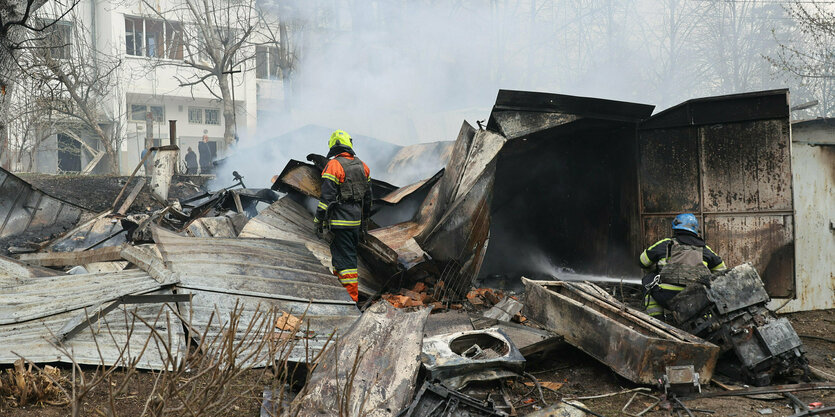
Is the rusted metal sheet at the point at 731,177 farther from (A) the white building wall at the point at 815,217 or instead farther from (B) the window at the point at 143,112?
(B) the window at the point at 143,112

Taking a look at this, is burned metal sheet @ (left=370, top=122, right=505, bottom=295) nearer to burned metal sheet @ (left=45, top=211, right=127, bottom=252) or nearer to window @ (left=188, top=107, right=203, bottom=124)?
burned metal sheet @ (left=45, top=211, right=127, bottom=252)

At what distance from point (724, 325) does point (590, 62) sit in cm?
1632

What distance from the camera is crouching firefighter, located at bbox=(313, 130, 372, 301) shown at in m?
6.03

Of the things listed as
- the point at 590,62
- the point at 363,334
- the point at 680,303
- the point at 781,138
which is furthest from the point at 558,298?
the point at 590,62

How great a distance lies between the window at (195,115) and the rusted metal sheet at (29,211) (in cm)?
2008

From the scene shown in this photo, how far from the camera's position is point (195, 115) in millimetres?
28703

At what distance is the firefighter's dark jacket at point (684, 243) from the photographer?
16.4ft

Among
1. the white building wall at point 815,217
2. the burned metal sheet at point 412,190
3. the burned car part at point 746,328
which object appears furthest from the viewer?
the burned metal sheet at point 412,190

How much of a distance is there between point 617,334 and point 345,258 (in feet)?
9.55

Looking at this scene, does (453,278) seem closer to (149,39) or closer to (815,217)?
(815,217)

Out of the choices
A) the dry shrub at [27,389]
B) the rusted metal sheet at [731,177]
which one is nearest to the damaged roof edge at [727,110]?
the rusted metal sheet at [731,177]

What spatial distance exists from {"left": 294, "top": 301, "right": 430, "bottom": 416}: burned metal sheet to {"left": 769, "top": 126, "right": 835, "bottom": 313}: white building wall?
5109 millimetres

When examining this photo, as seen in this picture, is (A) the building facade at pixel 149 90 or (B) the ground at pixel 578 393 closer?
(B) the ground at pixel 578 393

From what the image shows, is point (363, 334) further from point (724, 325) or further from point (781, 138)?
point (781, 138)
